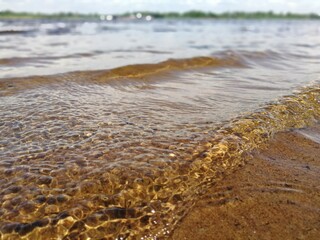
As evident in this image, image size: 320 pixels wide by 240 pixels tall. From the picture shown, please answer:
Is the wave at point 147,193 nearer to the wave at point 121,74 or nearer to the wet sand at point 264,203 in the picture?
the wet sand at point 264,203

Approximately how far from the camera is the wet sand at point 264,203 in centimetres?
191

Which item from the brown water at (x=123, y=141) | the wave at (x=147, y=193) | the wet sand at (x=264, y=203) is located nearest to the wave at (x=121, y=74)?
the brown water at (x=123, y=141)

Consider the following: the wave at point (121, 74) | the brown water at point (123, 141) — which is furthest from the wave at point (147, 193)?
the wave at point (121, 74)

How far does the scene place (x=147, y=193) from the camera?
2180 millimetres

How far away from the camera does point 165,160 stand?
251 centimetres

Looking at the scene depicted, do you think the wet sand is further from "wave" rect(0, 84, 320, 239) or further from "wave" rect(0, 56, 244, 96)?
"wave" rect(0, 56, 244, 96)

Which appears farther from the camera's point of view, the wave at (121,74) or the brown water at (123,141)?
the wave at (121,74)

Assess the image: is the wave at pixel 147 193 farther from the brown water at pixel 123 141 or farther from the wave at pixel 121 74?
the wave at pixel 121 74

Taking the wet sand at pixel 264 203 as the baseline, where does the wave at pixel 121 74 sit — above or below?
above

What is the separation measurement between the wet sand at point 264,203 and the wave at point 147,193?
0.33 feet

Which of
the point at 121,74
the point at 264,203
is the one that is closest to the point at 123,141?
the point at 264,203

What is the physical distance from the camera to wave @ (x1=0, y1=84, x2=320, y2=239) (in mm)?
1864

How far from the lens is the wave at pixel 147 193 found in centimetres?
186

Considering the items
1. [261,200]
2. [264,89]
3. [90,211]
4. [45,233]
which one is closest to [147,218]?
[90,211]
